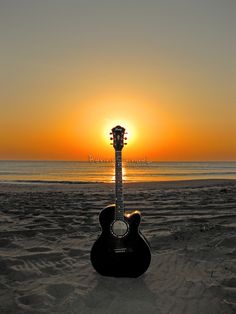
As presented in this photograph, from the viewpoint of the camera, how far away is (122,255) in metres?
4.05

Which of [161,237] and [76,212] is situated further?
[76,212]

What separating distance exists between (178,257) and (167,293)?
122 centimetres

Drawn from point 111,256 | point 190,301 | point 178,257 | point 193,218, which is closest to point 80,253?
point 111,256

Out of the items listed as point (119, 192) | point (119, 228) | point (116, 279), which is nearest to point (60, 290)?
point (116, 279)

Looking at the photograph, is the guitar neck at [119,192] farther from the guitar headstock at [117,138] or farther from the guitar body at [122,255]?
the guitar body at [122,255]

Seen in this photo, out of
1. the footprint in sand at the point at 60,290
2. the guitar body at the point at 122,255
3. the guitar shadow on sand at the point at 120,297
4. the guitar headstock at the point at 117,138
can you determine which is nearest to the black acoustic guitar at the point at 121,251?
the guitar body at the point at 122,255

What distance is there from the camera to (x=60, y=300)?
3.55 metres

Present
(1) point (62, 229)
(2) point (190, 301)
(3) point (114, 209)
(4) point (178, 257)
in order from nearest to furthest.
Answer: (2) point (190, 301) → (3) point (114, 209) → (4) point (178, 257) → (1) point (62, 229)

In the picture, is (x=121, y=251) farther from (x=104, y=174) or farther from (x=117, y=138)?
(x=104, y=174)

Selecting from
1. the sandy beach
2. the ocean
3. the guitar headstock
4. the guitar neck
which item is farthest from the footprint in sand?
the ocean

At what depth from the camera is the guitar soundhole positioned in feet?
13.5

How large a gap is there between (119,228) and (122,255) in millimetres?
343

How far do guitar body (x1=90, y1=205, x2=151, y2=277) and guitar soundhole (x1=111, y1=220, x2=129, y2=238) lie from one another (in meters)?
0.01

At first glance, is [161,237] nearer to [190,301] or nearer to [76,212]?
[190,301]
